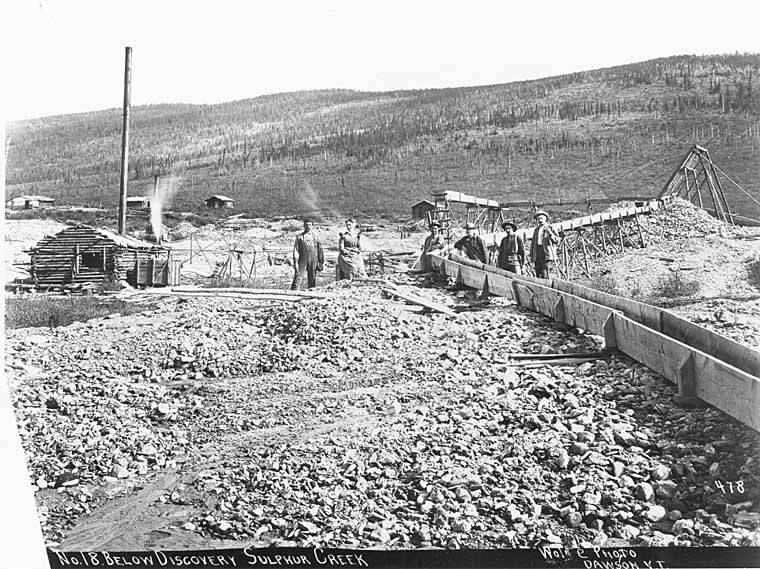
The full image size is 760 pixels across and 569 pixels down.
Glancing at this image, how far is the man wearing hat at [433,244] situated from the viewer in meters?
3.76

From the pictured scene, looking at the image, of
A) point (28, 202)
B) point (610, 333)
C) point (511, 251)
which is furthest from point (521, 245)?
point (28, 202)

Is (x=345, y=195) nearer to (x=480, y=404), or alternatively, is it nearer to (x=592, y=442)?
(x=480, y=404)

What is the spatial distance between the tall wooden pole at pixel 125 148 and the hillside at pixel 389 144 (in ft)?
0.12

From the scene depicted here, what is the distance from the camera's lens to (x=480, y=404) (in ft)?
10.5

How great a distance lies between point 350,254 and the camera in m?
3.68

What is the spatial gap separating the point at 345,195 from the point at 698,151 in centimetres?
171

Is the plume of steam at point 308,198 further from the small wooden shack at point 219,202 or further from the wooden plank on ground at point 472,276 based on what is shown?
the wooden plank on ground at point 472,276

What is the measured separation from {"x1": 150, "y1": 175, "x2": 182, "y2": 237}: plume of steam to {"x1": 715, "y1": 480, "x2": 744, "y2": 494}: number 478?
2864 mm

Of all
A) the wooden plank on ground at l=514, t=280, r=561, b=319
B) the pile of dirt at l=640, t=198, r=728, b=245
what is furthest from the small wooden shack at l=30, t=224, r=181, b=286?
the pile of dirt at l=640, t=198, r=728, b=245

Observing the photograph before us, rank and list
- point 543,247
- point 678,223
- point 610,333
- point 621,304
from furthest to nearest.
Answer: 1. point 543,247
2. point 678,223
3. point 621,304
4. point 610,333

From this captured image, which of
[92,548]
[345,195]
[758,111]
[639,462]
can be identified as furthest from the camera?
[345,195]

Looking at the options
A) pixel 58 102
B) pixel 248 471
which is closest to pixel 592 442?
pixel 248 471

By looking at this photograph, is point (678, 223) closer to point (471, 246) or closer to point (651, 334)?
point (651, 334)

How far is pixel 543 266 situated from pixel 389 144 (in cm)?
101
